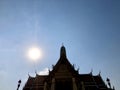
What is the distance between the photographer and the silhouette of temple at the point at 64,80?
87.7 feet

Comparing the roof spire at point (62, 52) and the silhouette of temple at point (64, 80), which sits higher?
the roof spire at point (62, 52)

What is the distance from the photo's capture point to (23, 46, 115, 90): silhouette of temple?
26734mm

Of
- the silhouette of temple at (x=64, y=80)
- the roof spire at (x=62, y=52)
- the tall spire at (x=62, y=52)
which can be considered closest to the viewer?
the silhouette of temple at (x=64, y=80)

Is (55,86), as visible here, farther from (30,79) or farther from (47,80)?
(30,79)

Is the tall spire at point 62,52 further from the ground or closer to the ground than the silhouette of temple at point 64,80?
further from the ground

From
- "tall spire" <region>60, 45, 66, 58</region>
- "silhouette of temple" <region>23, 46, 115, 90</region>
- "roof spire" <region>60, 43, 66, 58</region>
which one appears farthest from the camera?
"roof spire" <region>60, 43, 66, 58</region>

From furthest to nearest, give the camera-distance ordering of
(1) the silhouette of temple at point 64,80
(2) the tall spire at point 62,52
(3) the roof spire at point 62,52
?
1. (3) the roof spire at point 62,52
2. (2) the tall spire at point 62,52
3. (1) the silhouette of temple at point 64,80

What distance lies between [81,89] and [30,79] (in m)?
12.6

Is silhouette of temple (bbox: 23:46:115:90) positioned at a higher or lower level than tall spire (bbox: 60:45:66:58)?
lower

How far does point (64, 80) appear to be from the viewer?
88.9 feet

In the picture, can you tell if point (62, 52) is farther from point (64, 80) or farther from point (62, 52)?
point (64, 80)

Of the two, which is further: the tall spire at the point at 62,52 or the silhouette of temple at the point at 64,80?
the tall spire at the point at 62,52

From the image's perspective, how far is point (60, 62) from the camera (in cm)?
3012

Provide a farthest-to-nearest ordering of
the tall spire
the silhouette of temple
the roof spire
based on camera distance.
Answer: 1. the roof spire
2. the tall spire
3. the silhouette of temple
